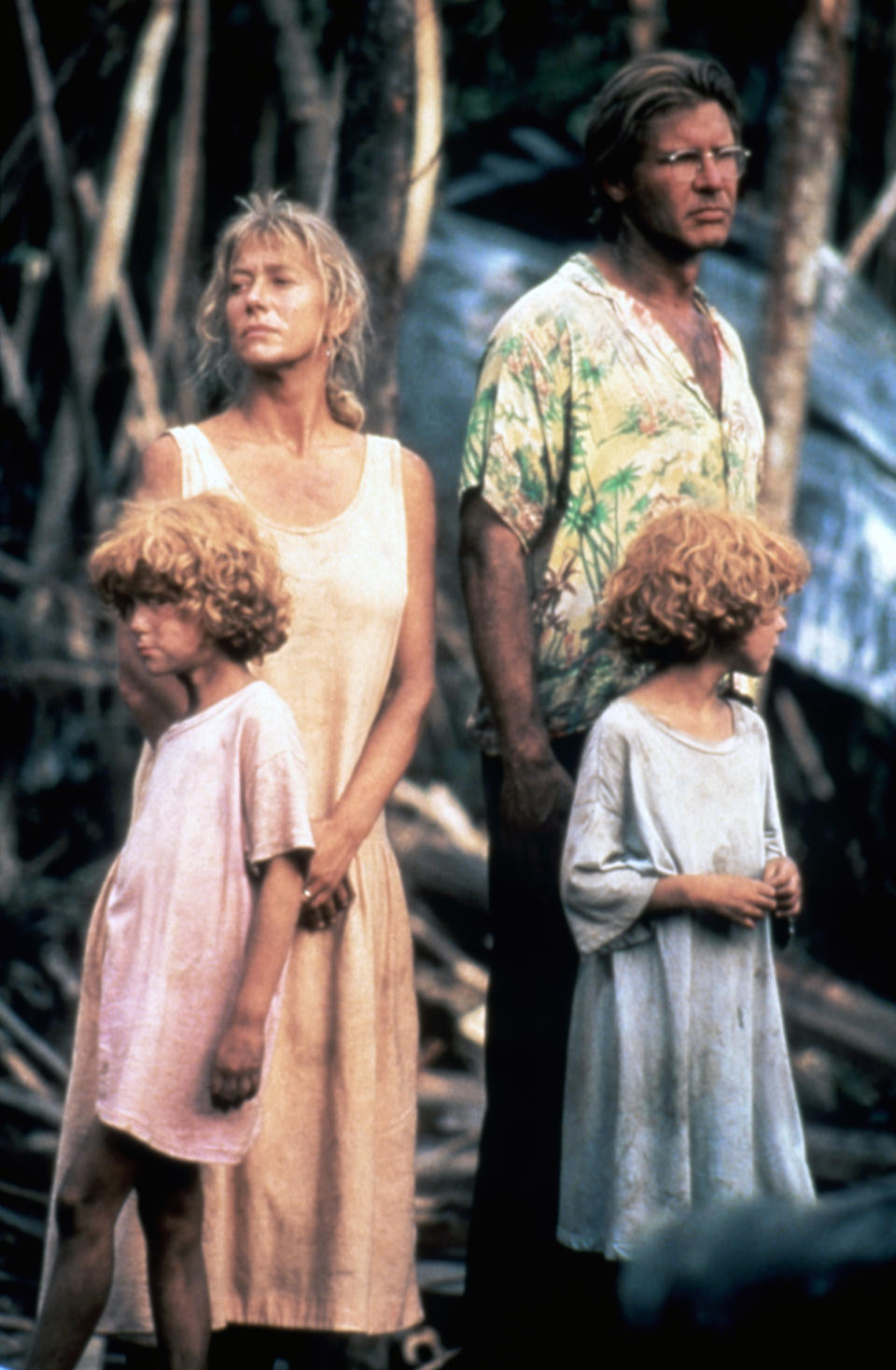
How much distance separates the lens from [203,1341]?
279 cm

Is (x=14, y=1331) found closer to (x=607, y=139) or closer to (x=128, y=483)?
(x=607, y=139)

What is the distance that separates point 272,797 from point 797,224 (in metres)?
3.60

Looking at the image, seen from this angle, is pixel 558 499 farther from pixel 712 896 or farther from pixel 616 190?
pixel 712 896

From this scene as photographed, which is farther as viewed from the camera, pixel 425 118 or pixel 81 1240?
pixel 425 118

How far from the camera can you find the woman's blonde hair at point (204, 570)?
2719mm

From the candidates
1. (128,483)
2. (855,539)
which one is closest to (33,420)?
(128,483)

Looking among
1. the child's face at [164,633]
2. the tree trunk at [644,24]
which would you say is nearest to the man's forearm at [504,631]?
the child's face at [164,633]

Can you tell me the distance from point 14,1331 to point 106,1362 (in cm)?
19

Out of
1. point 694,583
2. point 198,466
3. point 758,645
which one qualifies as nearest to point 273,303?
point 198,466

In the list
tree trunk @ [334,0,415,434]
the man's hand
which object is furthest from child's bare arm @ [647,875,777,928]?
tree trunk @ [334,0,415,434]

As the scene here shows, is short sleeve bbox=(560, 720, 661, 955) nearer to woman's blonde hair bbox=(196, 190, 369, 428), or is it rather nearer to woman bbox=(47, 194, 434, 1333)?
woman bbox=(47, 194, 434, 1333)

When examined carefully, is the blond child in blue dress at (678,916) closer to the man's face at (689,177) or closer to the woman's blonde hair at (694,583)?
the woman's blonde hair at (694,583)

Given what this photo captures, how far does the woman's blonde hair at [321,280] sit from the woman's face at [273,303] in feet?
0.05

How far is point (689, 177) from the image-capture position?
10.1ft
